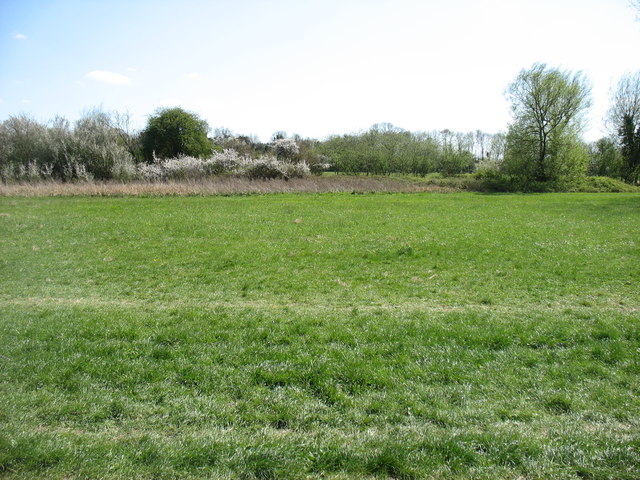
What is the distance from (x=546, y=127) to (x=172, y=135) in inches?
1618

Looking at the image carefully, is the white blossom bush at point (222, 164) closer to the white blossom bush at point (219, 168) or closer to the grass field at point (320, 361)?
the white blossom bush at point (219, 168)

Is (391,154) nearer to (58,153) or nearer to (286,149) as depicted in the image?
(286,149)

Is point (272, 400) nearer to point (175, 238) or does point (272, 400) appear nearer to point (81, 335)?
point (81, 335)

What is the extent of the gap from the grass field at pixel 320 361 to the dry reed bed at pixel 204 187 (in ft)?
50.3

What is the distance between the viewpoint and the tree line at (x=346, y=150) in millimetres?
35406

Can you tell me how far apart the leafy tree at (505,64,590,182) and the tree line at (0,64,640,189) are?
101mm

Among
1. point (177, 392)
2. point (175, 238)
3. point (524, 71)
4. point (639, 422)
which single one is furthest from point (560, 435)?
point (524, 71)

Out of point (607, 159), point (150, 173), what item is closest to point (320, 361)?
point (150, 173)

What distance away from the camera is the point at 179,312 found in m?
8.20

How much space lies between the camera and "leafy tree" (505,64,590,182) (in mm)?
41781

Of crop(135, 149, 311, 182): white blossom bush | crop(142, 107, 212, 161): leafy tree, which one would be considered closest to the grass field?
crop(135, 149, 311, 182): white blossom bush

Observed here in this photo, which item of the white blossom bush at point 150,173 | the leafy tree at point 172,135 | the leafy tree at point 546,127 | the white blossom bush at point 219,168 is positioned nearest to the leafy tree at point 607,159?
the leafy tree at point 546,127

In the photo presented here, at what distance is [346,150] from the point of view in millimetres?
54656

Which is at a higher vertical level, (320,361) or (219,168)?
(219,168)
